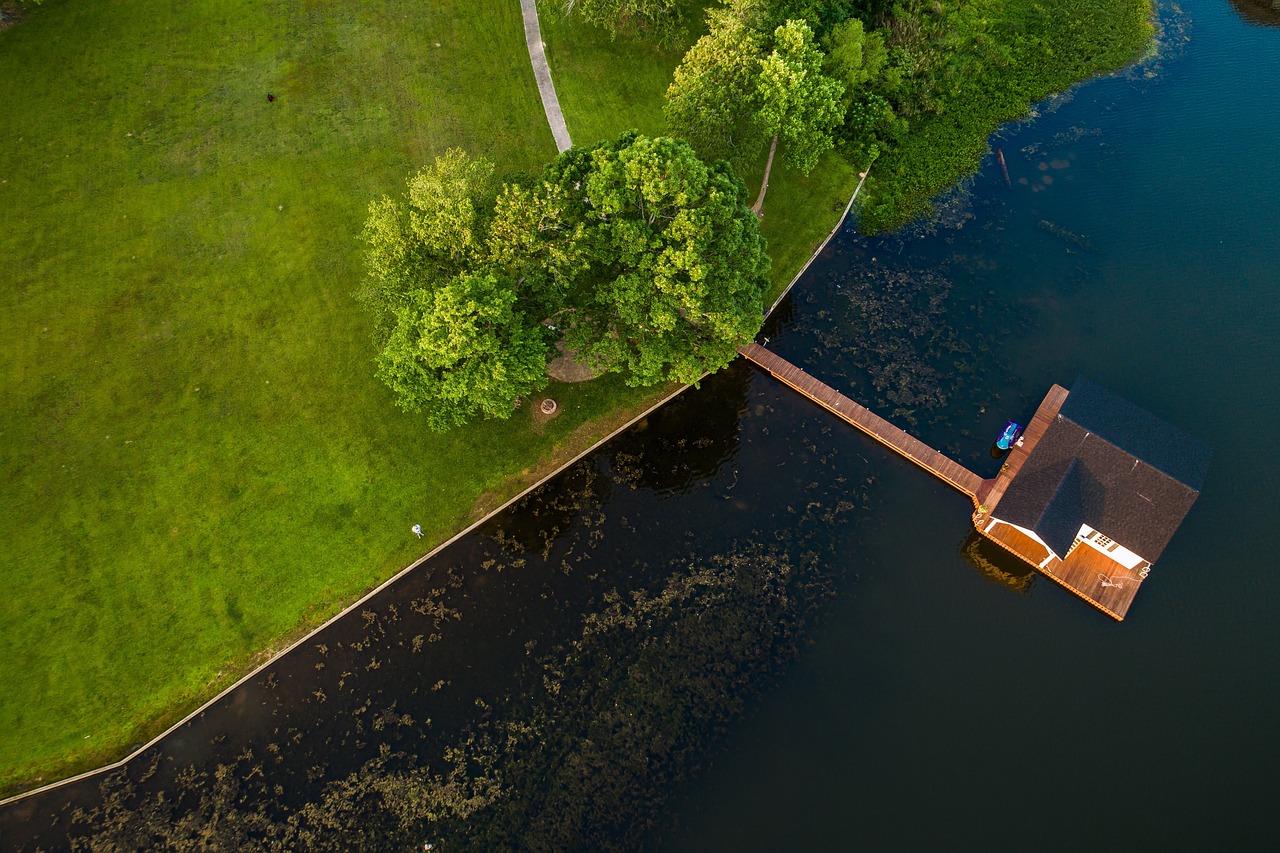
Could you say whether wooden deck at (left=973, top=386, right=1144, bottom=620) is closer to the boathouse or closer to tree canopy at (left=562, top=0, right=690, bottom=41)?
the boathouse

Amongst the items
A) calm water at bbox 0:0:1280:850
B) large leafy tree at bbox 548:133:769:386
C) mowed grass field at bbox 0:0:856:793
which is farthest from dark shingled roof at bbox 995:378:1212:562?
mowed grass field at bbox 0:0:856:793

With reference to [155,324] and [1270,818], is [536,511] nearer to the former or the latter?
[155,324]

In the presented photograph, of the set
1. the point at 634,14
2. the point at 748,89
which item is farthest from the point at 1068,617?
the point at 634,14

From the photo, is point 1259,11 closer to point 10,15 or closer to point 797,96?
point 797,96

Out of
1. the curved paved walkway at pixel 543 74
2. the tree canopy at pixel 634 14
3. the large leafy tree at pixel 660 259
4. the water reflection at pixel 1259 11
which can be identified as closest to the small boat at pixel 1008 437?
the large leafy tree at pixel 660 259

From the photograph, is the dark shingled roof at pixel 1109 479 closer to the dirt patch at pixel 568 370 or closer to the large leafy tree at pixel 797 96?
the large leafy tree at pixel 797 96

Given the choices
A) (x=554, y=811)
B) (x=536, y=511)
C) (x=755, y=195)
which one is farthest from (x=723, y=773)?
(x=755, y=195)
